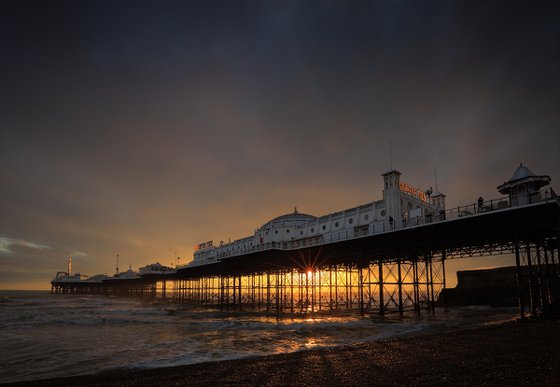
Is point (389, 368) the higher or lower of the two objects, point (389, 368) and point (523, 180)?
the lower

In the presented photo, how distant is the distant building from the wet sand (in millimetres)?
14144

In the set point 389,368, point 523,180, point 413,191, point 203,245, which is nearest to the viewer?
point 389,368

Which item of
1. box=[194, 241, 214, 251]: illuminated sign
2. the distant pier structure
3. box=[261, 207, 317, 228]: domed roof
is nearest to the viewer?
the distant pier structure

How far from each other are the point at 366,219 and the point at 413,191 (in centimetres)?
607

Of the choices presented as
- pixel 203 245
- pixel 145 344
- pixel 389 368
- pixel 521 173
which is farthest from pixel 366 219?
pixel 203 245

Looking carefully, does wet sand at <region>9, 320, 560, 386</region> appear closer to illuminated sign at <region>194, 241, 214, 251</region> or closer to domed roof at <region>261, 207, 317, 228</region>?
domed roof at <region>261, 207, 317, 228</region>

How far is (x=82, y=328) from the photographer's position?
1268 inches

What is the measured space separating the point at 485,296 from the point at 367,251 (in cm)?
2984

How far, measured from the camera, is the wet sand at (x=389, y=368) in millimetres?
10789

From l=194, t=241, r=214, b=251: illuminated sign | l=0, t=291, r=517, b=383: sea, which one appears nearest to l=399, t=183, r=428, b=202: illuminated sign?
l=0, t=291, r=517, b=383: sea

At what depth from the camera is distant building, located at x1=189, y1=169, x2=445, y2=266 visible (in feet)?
125

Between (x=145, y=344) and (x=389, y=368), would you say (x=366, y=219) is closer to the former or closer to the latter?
(x=145, y=344)

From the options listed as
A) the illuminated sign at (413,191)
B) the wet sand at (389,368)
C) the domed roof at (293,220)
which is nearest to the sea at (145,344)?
the wet sand at (389,368)

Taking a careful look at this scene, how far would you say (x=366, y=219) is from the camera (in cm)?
4216
